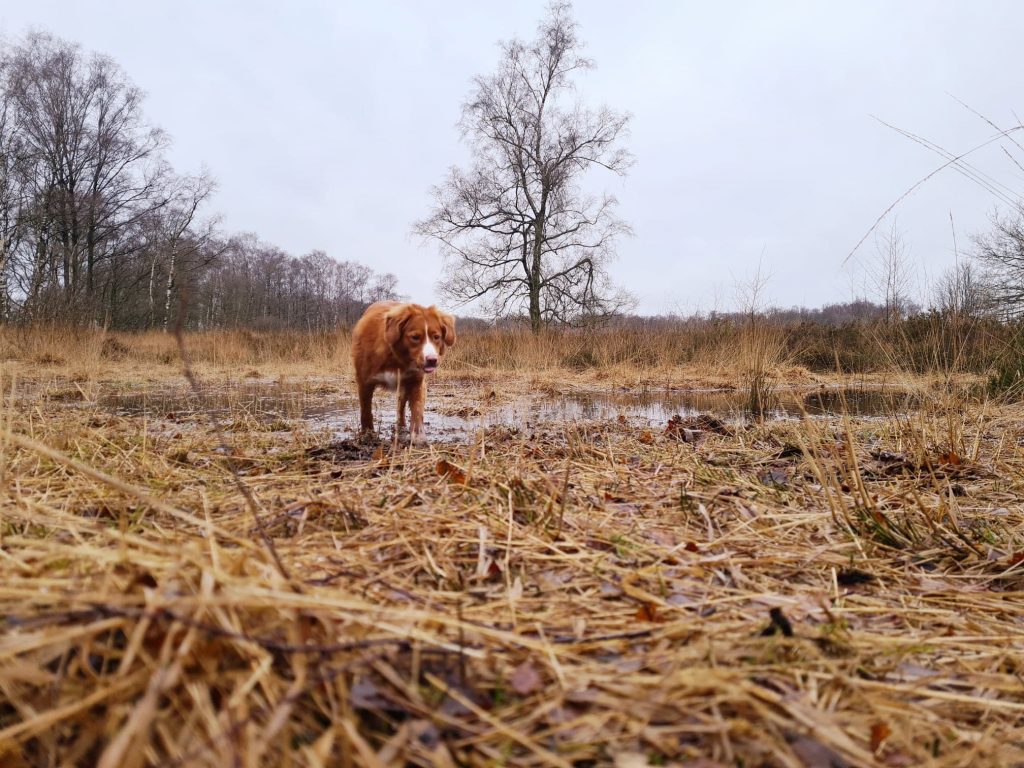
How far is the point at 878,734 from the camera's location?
0.97m

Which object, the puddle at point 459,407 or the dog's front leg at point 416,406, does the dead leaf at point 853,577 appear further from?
the dog's front leg at point 416,406

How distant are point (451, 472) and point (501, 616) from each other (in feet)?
4.98

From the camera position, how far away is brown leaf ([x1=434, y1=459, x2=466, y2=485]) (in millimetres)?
2681

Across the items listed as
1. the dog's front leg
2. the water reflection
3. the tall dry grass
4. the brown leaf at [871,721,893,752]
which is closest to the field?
the brown leaf at [871,721,893,752]

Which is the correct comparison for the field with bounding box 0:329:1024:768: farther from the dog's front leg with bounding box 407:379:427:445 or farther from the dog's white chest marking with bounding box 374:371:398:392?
the dog's white chest marking with bounding box 374:371:398:392

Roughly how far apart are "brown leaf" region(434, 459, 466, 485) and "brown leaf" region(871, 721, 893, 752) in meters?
1.85

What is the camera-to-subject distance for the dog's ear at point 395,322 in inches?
201

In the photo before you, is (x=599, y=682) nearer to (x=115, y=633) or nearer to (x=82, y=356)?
(x=115, y=633)

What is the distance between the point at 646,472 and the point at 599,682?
2345 millimetres

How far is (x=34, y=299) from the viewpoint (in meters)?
14.1

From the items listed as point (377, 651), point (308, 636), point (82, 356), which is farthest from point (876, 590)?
point (82, 356)

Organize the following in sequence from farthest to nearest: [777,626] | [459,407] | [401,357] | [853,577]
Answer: [459,407]
[401,357]
[853,577]
[777,626]

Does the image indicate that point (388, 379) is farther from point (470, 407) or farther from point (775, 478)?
point (775, 478)

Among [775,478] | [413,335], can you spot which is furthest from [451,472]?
[413,335]
